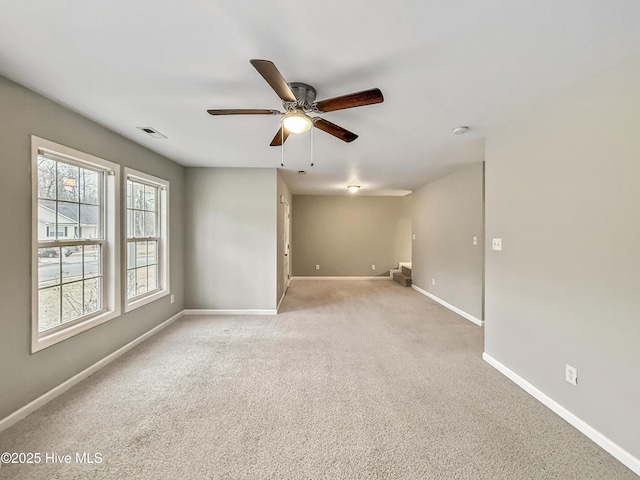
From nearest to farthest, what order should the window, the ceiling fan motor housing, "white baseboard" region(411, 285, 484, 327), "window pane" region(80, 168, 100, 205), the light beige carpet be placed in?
1. the light beige carpet
2. the ceiling fan motor housing
3. "window pane" region(80, 168, 100, 205)
4. the window
5. "white baseboard" region(411, 285, 484, 327)

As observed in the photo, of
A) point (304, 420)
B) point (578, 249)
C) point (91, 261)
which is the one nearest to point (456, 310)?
point (578, 249)

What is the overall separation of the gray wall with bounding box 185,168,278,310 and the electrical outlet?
351cm

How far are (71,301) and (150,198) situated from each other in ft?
5.42

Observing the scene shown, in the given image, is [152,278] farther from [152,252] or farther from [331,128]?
[331,128]

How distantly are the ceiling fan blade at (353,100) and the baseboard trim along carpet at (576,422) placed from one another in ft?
8.41

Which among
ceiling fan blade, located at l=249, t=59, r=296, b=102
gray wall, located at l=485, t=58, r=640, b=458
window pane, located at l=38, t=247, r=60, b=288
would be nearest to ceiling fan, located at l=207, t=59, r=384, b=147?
ceiling fan blade, located at l=249, t=59, r=296, b=102

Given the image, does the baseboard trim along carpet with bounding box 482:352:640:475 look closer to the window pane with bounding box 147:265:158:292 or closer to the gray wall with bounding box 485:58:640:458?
the gray wall with bounding box 485:58:640:458

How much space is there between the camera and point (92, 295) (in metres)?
2.60

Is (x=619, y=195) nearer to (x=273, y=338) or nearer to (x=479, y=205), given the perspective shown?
(x=479, y=205)

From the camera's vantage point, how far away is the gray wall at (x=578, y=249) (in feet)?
5.02

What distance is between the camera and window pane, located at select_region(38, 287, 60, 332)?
212 cm

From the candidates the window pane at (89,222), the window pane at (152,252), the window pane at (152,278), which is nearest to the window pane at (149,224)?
the window pane at (152,252)

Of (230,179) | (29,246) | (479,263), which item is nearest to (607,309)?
(479,263)

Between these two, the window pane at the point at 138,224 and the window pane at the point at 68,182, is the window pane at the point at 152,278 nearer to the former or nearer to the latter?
the window pane at the point at 138,224
